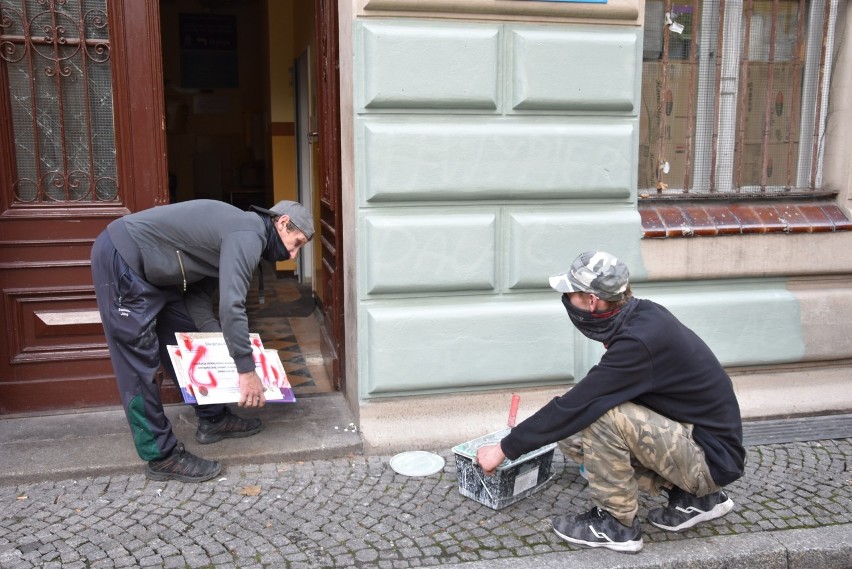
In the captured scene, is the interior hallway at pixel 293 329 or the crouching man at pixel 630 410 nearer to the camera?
the crouching man at pixel 630 410

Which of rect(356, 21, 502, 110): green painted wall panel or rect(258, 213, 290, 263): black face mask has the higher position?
rect(356, 21, 502, 110): green painted wall panel

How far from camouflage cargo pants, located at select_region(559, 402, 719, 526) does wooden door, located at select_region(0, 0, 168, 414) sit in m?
2.87

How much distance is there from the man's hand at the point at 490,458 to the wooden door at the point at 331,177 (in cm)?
177

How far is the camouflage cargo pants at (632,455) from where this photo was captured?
339 cm

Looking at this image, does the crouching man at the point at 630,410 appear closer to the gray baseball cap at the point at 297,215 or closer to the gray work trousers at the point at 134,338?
the gray baseball cap at the point at 297,215

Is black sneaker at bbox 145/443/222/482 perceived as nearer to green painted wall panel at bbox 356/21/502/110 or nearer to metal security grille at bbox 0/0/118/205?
metal security grille at bbox 0/0/118/205

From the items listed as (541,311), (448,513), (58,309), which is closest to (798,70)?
(541,311)

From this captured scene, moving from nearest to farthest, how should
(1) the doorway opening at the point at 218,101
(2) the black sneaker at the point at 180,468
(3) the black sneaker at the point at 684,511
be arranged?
(3) the black sneaker at the point at 684,511 → (2) the black sneaker at the point at 180,468 → (1) the doorway opening at the point at 218,101

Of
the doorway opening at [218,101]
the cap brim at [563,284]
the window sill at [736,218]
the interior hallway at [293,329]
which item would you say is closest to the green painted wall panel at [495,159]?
the window sill at [736,218]

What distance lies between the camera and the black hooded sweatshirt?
3.31 m

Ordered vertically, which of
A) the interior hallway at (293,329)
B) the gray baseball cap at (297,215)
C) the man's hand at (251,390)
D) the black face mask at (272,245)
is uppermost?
the gray baseball cap at (297,215)

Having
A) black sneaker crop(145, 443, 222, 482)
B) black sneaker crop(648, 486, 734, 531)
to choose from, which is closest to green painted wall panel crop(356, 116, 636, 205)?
black sneaker crop(145, 443, 222, 482)

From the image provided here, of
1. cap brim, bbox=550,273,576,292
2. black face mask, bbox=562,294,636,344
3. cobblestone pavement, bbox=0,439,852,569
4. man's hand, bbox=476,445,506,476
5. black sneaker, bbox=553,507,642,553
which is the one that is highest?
cap brim, bbox=550,273,576,292

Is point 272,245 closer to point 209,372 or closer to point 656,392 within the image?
point 209,372
